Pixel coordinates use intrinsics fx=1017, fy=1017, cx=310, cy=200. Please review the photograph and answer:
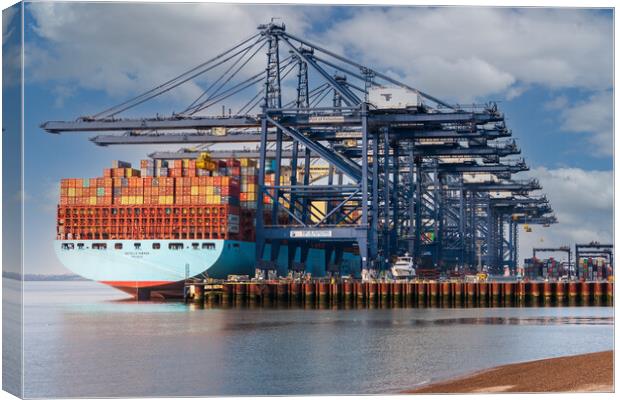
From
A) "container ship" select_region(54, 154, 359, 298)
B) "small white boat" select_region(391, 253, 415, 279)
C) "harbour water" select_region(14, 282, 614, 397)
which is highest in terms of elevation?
"container ship" select_region(54, 154, 359, 298)

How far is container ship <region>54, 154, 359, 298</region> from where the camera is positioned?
262 feet

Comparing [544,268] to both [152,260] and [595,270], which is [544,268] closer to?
[595,270]

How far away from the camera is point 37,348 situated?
40906mm

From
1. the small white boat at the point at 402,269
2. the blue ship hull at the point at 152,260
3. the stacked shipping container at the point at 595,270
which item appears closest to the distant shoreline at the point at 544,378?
the small white boat at the point at 402,269

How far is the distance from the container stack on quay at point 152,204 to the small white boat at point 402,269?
12.9 m

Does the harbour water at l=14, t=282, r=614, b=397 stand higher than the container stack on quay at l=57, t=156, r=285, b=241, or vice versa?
the container stack on quay at l=57, t=156, r=285, b=241

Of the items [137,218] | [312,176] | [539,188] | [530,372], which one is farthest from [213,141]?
[530,372]

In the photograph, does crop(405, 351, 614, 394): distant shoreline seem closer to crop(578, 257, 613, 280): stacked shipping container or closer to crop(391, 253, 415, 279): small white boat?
crop(391, 253, 415, 279): small white boat

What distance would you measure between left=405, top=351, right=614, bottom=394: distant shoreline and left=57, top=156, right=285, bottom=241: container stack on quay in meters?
50.5

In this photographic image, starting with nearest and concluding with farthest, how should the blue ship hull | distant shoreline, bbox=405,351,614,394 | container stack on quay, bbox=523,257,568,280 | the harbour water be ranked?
distant shoreline, bbox=405,351,614,394 < the harbour water < the blue ship hull < container stack on quay, bbox=523,257,568,280

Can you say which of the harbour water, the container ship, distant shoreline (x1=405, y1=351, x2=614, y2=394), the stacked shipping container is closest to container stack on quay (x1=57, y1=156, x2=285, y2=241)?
the container ship

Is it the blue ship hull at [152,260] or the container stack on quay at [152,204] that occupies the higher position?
the container stack on quay at [152,204]

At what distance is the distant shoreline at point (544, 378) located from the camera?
25188mm

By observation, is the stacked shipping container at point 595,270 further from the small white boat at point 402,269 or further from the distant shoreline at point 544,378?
the distant shoreline at point 544,378
